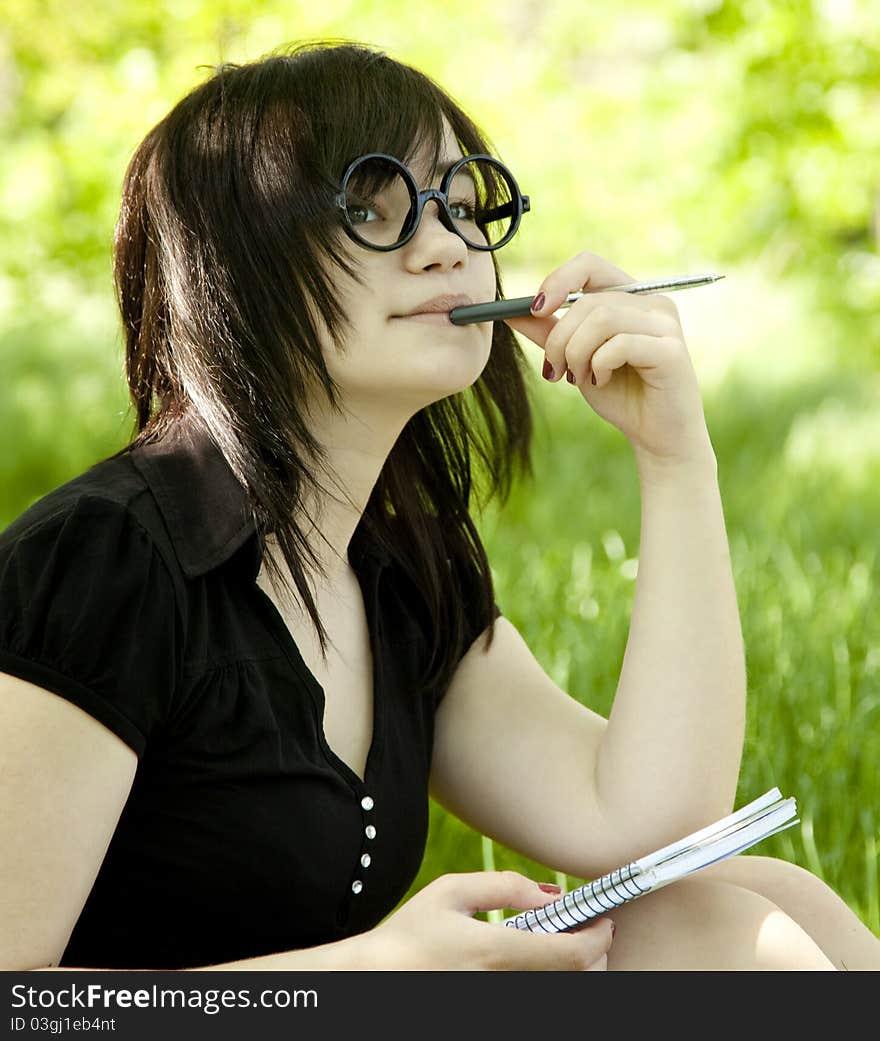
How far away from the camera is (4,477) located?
18.2 feet

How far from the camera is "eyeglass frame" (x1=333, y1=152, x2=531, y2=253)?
4.91ft

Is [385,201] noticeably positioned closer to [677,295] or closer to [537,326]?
[537,326]

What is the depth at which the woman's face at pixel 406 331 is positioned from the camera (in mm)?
1517

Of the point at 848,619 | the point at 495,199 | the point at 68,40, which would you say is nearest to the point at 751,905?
the point at 495,199

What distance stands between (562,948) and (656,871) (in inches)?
4.8

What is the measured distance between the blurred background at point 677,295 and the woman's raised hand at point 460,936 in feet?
2.61

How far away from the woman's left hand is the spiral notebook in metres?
0.49

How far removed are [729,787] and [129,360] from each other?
0.90 metres

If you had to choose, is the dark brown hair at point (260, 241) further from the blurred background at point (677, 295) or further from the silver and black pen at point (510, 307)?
the blurred background at point (677, 295)

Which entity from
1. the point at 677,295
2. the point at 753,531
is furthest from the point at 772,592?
the point at 677,295

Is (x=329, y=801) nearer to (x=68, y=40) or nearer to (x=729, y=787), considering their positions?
(x=729, y=787)

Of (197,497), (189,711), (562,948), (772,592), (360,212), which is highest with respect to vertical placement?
(772,592)

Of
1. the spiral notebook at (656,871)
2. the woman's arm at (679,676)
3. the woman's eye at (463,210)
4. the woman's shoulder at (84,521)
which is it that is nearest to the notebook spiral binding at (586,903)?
the spiral notebook at (656,871)

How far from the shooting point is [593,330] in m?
1.62
